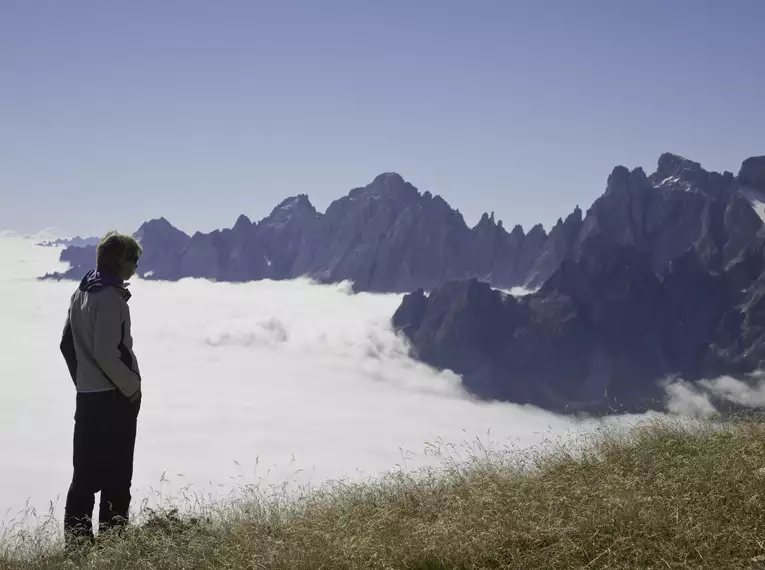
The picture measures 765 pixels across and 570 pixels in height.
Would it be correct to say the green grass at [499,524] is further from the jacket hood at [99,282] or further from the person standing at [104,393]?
the jacket hood at [99,282]

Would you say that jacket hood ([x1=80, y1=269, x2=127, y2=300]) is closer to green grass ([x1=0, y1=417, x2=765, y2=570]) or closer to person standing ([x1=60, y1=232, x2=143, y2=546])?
person standing ([x1=60, y1=232, x2=143, y2=546])

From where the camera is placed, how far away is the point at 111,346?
6641 millimetres

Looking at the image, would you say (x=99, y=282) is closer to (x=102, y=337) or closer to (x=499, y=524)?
(x=102, y=337)

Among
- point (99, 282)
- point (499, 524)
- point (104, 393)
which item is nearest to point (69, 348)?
point (104, 393)

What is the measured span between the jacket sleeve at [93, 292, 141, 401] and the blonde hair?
0.37 meters

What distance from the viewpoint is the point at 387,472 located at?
8094 millimetres

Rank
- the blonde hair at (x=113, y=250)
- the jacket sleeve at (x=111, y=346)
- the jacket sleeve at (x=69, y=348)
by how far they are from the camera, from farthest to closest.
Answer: the jacket sleeve at (x=69, y=348) < the blonde hair at (x=113, y=250) < the jacket sleeve at (x=111, y=346)

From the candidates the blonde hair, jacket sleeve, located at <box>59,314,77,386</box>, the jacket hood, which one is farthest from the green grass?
the blonde hair

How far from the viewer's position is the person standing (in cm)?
666

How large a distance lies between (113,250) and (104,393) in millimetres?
1557

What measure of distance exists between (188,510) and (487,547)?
4102 millimetres

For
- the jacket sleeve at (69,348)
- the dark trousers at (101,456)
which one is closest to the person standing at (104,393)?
the dark trousers at (101,456)

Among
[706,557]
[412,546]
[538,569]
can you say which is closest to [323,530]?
[412,546]

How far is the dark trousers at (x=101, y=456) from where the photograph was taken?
674cm
